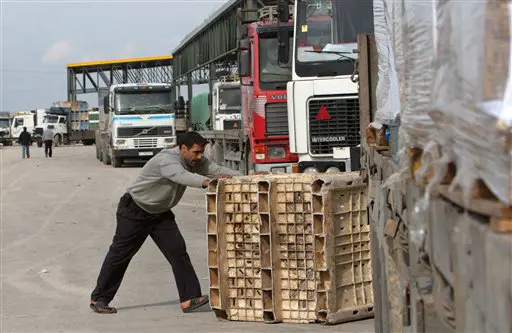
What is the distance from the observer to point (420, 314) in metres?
3.64

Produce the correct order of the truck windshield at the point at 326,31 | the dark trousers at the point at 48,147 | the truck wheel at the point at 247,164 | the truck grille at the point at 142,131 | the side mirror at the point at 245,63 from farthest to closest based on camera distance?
the dark trousers at the point at 48,147 < the truck grille at the point at 142,131 < the truck wheel at the point at 247,164 < the side mirror at the point at 245,63 < the truck windshield at the point at 326,31

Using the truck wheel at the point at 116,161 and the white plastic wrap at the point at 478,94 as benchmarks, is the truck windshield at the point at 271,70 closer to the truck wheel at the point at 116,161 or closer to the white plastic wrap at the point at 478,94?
the white plastic wrap at the point at 478,94

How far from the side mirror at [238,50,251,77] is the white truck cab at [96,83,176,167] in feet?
60.4

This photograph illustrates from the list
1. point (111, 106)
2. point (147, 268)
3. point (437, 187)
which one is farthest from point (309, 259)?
point (111, 106)

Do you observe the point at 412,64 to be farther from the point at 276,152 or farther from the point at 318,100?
the point at 276,152

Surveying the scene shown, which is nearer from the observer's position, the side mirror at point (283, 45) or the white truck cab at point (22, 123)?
the side mirror at point (283, 45)

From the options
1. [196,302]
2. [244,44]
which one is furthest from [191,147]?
[244,44]

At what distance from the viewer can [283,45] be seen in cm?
1558

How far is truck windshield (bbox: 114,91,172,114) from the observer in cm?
3562

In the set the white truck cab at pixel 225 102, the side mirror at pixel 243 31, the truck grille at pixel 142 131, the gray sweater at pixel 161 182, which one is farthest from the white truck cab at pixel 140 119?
the gray sweater at pixel 161 182

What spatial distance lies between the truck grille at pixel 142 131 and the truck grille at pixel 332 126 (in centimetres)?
2136

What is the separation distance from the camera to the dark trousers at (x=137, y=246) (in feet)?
30.8

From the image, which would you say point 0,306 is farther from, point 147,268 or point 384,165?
point 384,165

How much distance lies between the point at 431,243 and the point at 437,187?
0.38 metres
